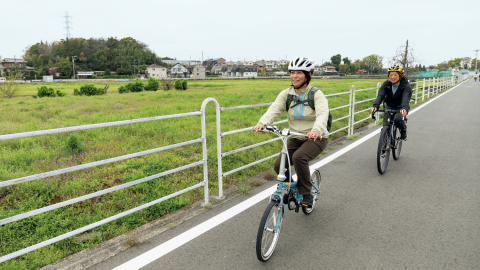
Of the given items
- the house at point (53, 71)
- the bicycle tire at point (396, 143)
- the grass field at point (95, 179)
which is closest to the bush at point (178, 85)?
the grass field at point (95, 179)

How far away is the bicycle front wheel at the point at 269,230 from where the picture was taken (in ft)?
9.23

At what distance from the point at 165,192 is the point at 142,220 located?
36.4 inches

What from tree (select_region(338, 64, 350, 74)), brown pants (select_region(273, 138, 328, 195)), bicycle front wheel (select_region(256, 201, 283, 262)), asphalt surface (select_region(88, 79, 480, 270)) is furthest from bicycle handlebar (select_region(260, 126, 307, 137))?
tree (select_region(338, 64, 350, 74))

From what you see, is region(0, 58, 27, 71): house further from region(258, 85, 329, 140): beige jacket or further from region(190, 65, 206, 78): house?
region(258, 85, 329, 140): beige jacket

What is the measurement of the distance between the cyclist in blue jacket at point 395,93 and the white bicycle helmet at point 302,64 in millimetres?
3202

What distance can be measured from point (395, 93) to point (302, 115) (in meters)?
3.53

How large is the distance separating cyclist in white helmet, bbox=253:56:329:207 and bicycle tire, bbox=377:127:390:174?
2456mm

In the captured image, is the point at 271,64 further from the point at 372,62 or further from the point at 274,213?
the point at 274,213

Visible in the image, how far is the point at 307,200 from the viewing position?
3527 millimetres

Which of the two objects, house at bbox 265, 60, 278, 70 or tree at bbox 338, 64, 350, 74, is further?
house at bbox 265, 60, 278, 70

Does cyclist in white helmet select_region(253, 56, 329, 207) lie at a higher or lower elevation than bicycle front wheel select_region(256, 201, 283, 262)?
higher

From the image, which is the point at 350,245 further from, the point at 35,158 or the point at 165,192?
the point at 35,158

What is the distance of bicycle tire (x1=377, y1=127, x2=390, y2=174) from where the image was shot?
556cm

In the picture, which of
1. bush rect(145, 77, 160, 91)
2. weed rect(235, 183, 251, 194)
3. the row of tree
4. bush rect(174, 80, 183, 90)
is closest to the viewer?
weed rect(235, 183, 251, 194)
